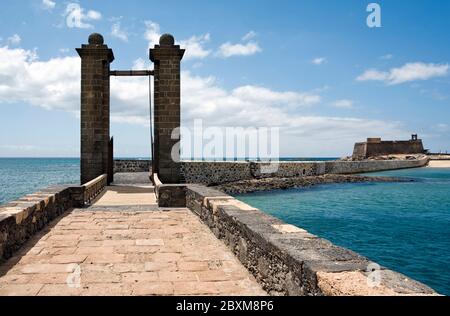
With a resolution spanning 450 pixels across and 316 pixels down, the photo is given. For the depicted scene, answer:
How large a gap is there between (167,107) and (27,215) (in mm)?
8738

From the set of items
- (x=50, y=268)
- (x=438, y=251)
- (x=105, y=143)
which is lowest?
(x=438, y=251)

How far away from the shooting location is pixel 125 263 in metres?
5.14

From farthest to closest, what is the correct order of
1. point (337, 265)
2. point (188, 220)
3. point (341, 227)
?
point (341, 227) < point (188, 220) < point (337, 265)

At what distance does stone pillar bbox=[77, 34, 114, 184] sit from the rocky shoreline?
51.7 ft

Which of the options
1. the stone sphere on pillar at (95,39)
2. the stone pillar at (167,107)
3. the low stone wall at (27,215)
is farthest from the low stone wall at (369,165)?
the low stone wall at (27,215)

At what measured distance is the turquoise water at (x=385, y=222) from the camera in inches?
433

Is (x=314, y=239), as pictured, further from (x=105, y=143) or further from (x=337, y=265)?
(x=105, y=143)

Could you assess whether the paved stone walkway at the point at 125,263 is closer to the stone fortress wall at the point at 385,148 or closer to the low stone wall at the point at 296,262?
the low stone wall at the point at 296,262

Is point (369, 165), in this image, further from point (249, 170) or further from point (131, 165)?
point (131, 165)

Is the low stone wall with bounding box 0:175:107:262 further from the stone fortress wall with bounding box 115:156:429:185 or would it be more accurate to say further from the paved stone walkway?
the stone fortress wall with bounding box 115:156:429:185

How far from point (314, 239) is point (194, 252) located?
Answer: 7.23 ft

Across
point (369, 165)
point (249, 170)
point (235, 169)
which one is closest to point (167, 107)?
point (235, 169)
